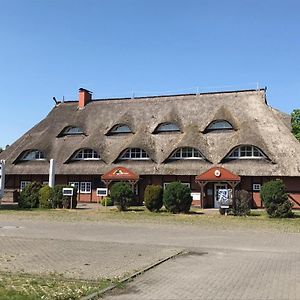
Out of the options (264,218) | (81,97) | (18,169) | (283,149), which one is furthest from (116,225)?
(81,97)

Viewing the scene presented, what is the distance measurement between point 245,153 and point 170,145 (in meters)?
6.32

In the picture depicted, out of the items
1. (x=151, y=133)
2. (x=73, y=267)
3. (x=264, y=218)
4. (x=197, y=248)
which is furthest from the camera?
(x=151, y=133)

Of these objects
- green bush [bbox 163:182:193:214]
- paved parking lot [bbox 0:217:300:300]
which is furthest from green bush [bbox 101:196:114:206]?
paved parking lot [bbox 0:217:300:300]

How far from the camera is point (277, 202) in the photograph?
25.3 metres

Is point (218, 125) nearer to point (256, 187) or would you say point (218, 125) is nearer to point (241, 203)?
point (256, 187)

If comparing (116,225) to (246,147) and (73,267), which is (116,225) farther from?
(246,147)

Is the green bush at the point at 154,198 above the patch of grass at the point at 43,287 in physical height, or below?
above

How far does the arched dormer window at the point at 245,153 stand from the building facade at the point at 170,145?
78 millimetres

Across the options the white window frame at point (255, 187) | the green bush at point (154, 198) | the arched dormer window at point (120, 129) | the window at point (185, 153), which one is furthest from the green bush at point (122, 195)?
the arched dormer window at point (120, 129)

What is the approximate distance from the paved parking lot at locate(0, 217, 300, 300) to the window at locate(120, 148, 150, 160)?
1757 centimetres

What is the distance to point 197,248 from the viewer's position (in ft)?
43.8

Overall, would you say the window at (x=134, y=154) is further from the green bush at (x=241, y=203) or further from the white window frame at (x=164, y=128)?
the green bush at (x=241, y=203)

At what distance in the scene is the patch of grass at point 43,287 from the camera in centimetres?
725

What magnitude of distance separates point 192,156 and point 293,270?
25.1 m
